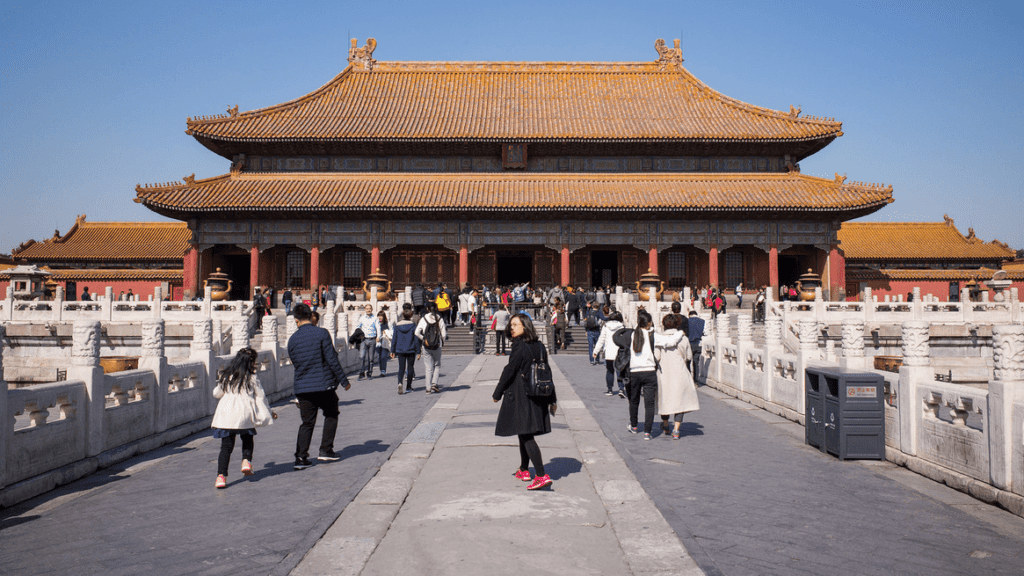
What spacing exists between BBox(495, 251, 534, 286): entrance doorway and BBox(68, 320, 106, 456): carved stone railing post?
26.9 meters

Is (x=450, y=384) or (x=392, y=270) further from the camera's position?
(x=392, y=270)

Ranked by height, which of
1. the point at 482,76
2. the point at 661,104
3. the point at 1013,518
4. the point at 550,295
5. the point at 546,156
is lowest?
the point at 1013,518

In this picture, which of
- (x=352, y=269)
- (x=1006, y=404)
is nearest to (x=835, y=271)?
(x=352, y=269)

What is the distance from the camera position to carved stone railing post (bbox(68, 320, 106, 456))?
22.5 ft

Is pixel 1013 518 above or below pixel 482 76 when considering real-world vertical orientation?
below

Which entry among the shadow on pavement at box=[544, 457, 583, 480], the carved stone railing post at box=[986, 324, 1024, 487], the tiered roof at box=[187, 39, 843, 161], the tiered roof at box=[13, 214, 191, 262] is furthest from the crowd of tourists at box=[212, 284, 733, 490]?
the tiered roof at box=[13, 214, 191, 262]

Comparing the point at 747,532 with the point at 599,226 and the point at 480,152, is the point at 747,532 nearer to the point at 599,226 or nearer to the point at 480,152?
the point at 599,226

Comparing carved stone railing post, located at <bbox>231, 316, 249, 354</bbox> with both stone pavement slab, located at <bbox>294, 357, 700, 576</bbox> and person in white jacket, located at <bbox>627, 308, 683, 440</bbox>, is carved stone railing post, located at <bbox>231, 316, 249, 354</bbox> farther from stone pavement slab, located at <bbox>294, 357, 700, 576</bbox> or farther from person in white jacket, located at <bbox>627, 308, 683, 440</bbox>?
person in white jacket, located at <bbox>627, 308, 683, 440</bbox>

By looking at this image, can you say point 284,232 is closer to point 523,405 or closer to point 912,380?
point 523,405

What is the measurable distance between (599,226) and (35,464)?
2694cm

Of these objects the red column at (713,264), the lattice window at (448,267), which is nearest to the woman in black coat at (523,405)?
the red column at (713,264)

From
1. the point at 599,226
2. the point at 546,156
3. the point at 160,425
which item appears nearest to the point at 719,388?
the point at 160,425

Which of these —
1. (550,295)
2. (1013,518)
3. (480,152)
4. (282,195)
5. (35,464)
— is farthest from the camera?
(480,152)

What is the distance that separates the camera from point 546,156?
109 feet
